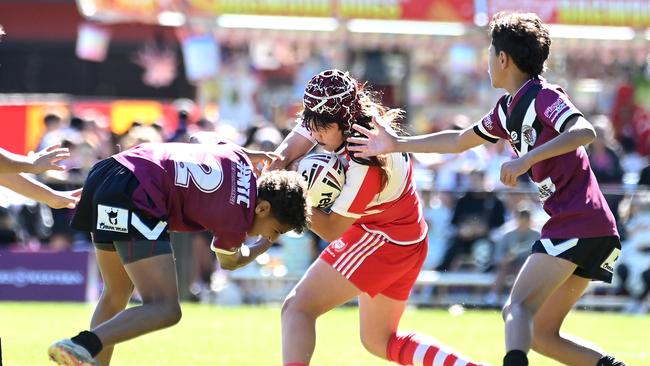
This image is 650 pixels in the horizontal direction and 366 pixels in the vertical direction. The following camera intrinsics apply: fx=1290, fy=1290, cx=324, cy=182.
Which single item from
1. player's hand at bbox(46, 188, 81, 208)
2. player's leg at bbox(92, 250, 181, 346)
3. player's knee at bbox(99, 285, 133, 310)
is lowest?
player's knee at bbox(99, 285, 133, 310)

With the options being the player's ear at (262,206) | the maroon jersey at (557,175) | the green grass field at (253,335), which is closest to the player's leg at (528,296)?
the maroon jersey at (557,175)

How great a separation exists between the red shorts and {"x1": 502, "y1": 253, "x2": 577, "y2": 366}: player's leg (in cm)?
77

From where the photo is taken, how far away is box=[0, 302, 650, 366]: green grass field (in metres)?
9.41

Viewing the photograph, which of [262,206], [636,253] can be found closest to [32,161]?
[262,206]

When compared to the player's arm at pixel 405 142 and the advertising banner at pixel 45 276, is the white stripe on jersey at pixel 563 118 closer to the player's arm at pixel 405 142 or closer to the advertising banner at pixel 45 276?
the player's arm at pixel 405 142

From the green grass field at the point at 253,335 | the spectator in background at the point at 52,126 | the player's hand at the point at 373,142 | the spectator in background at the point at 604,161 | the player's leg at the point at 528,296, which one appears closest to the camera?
the player's leg at the point at 528,296

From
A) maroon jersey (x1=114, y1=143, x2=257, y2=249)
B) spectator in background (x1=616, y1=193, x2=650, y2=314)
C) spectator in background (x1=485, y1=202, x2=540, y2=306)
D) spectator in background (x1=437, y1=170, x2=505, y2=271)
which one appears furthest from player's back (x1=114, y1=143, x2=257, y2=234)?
spectator in background (x1=616, y1=193, x2=650, y2=314)

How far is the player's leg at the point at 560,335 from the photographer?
6949 mm

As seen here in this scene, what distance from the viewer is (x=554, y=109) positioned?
6629mm

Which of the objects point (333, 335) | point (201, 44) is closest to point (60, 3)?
point (201, 44)

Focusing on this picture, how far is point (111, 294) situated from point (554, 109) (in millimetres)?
2539

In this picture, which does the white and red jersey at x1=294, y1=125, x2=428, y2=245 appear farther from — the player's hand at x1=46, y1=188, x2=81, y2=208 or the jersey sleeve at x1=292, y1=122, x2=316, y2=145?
the player's hand at x1=46, y1=188, x2=81, y2=208

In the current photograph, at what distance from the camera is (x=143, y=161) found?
6.51 meters

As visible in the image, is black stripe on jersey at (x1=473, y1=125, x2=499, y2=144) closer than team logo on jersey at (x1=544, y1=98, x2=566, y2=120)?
No
